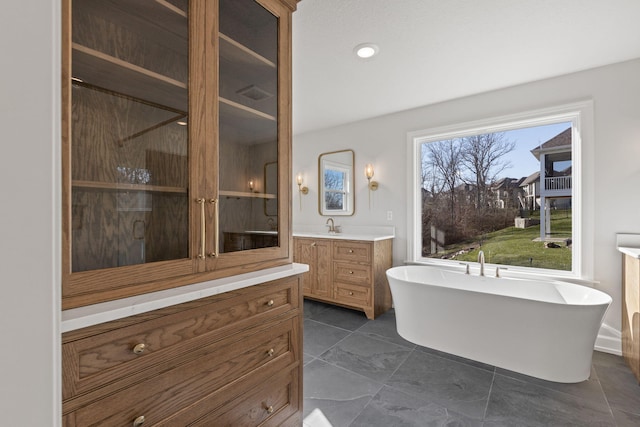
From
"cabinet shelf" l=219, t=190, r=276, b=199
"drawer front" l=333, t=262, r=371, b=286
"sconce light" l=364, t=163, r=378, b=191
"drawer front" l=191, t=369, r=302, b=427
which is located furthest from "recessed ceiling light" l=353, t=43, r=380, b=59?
"drawer front" l=191, t=369, r=302, b=427

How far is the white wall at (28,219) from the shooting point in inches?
12.9

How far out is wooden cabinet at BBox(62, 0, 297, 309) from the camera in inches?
34.6

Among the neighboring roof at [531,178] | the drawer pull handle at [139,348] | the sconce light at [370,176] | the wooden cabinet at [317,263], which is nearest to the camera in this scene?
the drawer pull handle at [139,348]

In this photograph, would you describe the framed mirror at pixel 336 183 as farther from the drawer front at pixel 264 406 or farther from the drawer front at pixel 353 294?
the drawer front at pixel 264 406

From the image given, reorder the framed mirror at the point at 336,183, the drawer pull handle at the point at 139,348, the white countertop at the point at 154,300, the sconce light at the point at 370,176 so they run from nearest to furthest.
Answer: the white countertop at the point at 154,300 < the drawer pull handle at the point at 139,348 < the sconce light at the point at 370,176 < the framed mirror at the point at 336,183

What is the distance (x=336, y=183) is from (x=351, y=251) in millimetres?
1246

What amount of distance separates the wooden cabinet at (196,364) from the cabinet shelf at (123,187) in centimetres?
43

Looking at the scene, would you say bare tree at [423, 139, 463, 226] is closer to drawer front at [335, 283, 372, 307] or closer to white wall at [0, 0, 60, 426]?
drawer front at [335, 283, 372, 307]

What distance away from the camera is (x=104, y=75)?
942mm

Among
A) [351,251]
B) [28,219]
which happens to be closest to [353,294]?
[351,251]

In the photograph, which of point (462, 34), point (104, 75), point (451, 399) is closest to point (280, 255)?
point (104, 75)

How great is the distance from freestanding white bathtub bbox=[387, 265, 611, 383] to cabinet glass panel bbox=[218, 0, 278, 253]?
1774 mm

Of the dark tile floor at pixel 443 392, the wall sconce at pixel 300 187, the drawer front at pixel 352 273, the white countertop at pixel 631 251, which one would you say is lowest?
the dark tile floor at pixel 443 392

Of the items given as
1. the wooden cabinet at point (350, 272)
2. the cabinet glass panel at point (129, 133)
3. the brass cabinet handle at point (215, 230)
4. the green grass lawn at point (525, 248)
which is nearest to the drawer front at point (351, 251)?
the wooden cabinet at point (350, 272)
